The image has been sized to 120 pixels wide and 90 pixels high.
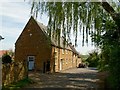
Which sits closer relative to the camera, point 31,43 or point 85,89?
point 85,89

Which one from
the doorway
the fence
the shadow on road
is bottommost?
the shadow on road

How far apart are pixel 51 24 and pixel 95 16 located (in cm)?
183

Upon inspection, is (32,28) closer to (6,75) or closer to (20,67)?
(20,67)

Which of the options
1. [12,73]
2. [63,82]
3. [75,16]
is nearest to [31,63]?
[63,82]

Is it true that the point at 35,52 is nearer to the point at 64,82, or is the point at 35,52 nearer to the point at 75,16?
the point at 64,82

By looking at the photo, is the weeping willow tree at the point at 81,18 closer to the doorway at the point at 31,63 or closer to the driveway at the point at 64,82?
the driveway at the point at 64,82

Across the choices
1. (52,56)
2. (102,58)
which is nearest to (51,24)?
(102,58)

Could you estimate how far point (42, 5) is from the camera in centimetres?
1085

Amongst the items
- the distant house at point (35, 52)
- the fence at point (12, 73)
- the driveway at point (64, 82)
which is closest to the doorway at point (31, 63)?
the distant house at point (35, 52)

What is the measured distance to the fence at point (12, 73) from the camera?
17.9 meters

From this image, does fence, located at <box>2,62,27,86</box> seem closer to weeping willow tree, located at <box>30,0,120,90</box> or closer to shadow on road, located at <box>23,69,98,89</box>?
shadow on road, located at <box>23,69,98,89</box>

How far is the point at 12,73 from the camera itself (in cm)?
2020

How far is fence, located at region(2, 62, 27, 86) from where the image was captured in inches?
703

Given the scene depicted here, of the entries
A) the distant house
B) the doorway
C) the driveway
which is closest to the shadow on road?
the driveway
